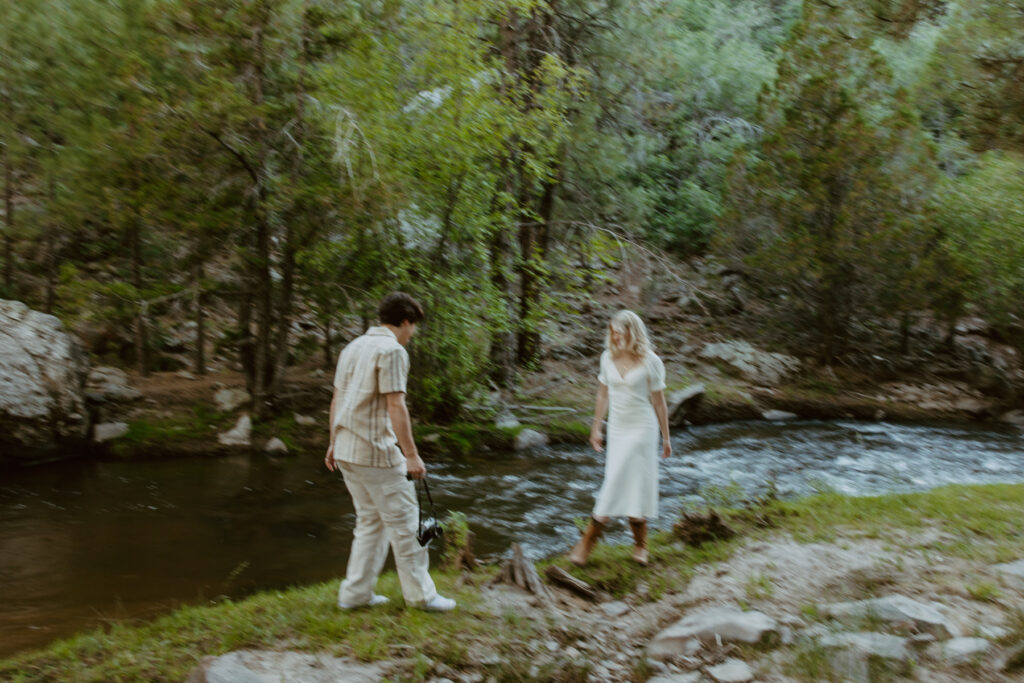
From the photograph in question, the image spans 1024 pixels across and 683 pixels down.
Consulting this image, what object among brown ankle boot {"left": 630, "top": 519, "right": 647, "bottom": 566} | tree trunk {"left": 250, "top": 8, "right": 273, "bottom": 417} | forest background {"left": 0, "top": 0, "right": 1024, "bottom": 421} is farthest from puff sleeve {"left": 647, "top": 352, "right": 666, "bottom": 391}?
tree trunk {"left": 250, "top": 8, "right": 273, "bottom": 417}

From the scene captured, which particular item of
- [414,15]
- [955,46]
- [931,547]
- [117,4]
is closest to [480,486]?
[931,547]

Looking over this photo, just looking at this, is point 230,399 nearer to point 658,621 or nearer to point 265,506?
point 265,506

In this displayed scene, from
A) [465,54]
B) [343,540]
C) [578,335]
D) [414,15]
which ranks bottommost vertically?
[343,540]

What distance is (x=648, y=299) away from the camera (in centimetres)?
2236

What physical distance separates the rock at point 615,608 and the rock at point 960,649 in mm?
1992

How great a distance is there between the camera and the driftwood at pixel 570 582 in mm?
5703

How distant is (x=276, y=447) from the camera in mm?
11953

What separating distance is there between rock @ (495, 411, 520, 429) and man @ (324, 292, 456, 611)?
8.11 m

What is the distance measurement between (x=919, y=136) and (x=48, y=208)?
1920cm

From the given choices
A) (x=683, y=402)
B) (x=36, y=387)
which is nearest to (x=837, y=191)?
(x=683, y=402)

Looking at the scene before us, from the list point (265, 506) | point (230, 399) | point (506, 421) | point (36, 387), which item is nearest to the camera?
point (265, 506)

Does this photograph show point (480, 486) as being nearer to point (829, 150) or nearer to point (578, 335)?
point (578, 335)

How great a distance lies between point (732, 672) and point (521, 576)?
1835 millimetres

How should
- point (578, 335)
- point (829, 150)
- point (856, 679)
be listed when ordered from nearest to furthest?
point (856, 679)
point (829, 150)
point (578, 335)
